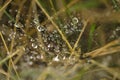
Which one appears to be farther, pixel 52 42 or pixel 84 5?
pixel 52 42

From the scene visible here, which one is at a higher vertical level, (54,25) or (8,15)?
(8,15)

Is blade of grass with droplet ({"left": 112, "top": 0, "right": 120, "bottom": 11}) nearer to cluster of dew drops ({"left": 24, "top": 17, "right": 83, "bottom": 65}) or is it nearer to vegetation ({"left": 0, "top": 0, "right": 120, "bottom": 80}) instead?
vegetation ({"left": 0, "top": 0, "right": 120, "bottom": 80})

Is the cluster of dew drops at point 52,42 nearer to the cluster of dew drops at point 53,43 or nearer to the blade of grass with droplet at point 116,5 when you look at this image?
the cluster of dew drops at point 53,43

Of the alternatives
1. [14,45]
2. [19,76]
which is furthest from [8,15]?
[19,76]

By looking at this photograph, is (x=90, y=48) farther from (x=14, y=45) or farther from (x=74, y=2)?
(x=14, y=45)

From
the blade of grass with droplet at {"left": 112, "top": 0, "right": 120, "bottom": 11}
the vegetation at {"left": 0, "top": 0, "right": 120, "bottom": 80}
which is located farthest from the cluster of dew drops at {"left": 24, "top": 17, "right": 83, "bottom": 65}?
the blade of grass with droplet at {"left": 112, "top": 0, "right": 120, "bottom": 11}

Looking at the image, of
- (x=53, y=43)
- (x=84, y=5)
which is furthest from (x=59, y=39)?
(x=84, y=5)

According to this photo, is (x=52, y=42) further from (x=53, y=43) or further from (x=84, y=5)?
(x=84, y=5)

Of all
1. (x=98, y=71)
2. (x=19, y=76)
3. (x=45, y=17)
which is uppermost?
(x=45, y=17)
